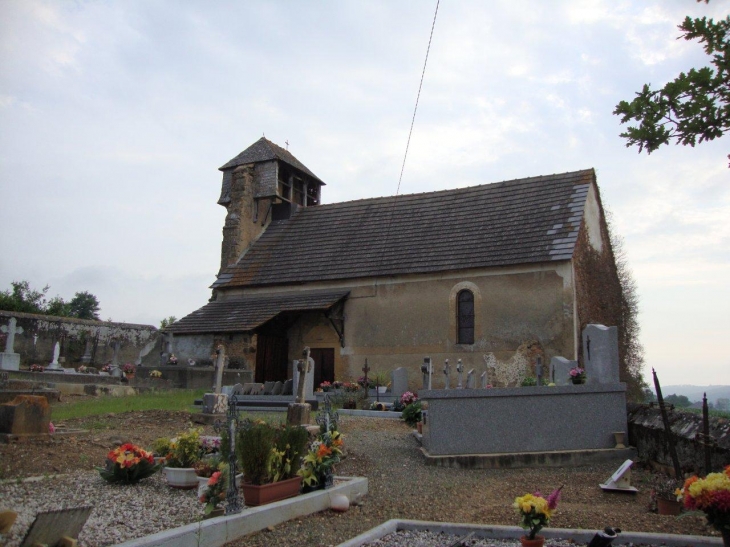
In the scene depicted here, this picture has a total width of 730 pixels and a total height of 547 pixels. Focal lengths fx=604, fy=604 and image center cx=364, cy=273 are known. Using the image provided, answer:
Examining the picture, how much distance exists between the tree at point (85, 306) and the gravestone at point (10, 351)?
36.0 meters

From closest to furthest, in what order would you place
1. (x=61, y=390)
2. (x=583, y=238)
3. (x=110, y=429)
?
(x=110, y=429)
(x=61, y=390)
(x=583, y=238)

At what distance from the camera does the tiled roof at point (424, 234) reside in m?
21.6

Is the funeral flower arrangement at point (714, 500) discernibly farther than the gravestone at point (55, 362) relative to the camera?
No

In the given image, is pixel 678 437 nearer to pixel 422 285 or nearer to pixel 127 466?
pixel 127 466

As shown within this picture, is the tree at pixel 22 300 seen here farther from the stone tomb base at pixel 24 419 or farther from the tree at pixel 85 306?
the stone tomb base at pixel 24 419

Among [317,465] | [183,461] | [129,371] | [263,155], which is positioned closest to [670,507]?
[317,465]

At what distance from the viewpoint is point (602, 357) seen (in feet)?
37.4

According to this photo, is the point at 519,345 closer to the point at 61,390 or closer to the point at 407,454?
the point at 407,454

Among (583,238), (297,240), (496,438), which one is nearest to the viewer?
(496,438)

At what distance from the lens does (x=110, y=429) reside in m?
11.7

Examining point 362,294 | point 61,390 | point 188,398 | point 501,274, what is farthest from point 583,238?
point 61,390

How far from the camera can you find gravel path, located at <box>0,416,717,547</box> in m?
5.79

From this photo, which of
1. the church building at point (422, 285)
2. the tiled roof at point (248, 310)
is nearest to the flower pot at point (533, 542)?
the church building at point (422, 285)

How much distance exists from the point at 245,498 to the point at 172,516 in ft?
2.43
